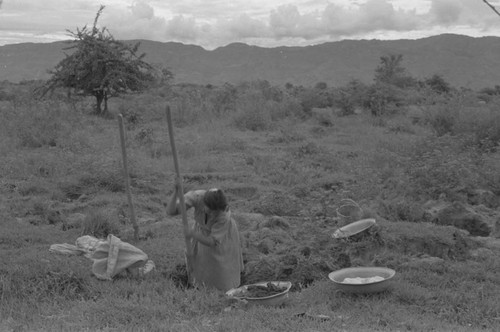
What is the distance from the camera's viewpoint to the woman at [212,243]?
15.8ft

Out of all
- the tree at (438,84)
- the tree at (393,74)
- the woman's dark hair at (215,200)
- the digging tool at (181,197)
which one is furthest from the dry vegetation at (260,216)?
the tree at (393,74)

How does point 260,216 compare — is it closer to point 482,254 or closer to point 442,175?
point 442,175

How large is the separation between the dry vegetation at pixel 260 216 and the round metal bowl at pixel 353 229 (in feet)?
0.27

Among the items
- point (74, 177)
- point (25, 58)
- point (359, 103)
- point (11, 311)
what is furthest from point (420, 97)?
point (25, 58)

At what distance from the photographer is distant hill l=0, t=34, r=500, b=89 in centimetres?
5609

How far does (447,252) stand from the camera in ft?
18.2

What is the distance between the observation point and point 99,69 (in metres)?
16.9

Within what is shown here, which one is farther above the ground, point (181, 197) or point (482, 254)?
point (181, 197)

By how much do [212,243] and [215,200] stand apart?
0.36 m

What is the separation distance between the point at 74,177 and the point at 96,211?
227 centimetres

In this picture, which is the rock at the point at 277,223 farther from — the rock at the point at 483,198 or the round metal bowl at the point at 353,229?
the rock at the point at 483,198

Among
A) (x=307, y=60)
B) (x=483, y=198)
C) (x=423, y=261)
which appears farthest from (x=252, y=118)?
(x=307, y=60)

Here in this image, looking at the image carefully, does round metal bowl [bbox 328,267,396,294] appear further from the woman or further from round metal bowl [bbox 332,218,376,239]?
the woman

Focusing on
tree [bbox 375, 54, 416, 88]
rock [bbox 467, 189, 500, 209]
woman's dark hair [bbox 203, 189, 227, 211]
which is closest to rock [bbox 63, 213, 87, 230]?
woman's dark hair [bbox 203, 189, 227, 211]
